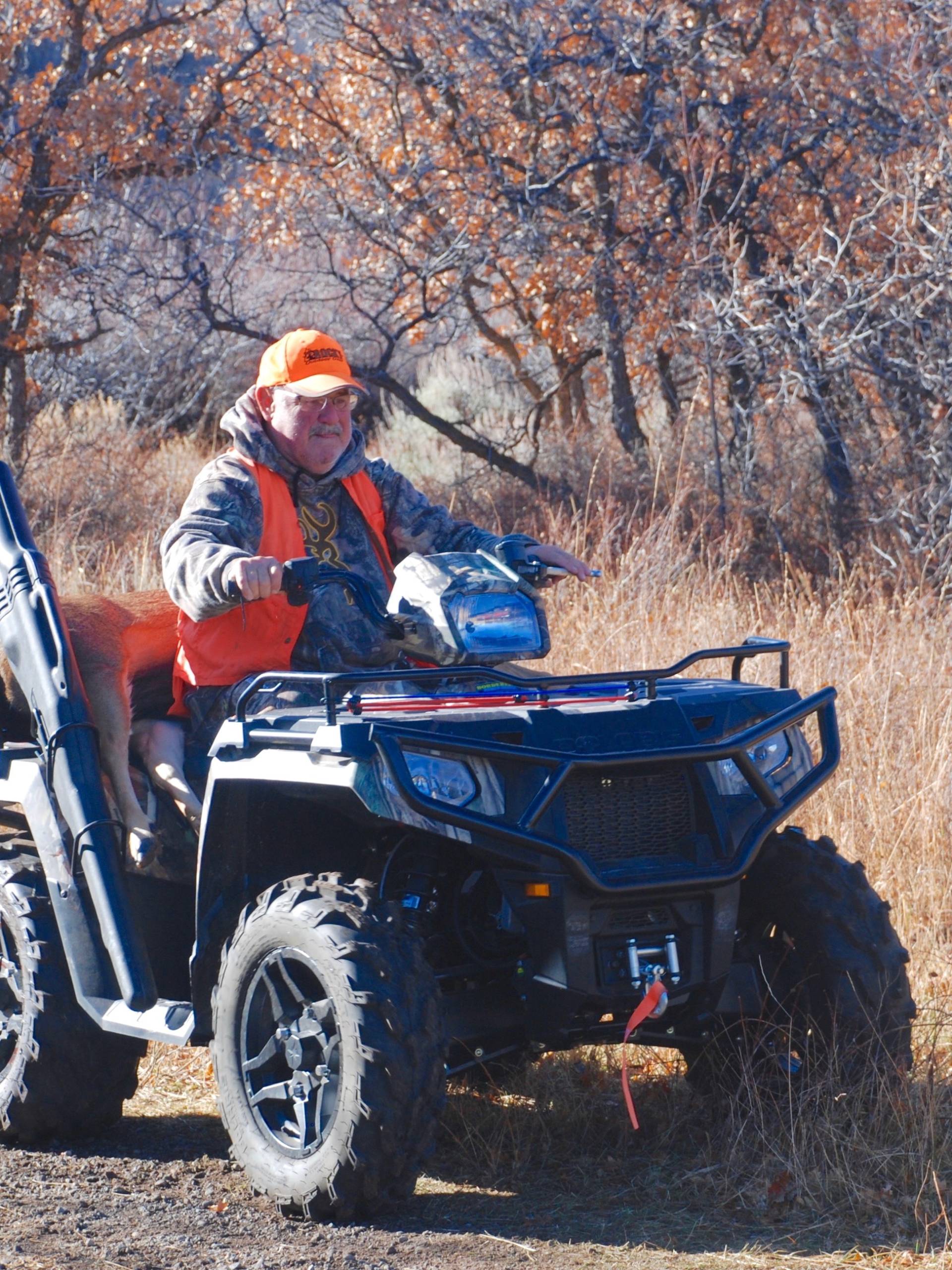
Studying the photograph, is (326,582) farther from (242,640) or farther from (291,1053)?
(291,1053)

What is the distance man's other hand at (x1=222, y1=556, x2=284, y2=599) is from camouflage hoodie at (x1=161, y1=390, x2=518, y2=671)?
6.1 inches

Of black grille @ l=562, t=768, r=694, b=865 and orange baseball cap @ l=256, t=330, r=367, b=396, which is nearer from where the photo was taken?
black grille @ l=562, t=768, r=694, b=865

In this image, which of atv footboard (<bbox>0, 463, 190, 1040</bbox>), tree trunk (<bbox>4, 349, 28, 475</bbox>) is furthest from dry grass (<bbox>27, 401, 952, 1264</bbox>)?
atv footboard (<bbox>0, 463, 190, 1040</bbox>)

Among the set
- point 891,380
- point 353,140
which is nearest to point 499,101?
point 353,140

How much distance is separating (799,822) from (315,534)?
267 centimetres

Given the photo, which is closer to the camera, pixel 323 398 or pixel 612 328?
pixel 323 398


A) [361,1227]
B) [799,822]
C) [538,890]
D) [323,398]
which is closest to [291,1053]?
[361,1227]

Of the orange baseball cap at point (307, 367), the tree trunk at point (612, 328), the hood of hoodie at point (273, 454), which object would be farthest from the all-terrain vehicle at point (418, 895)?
the tree trunk at point (612, 328)

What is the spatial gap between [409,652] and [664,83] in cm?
910

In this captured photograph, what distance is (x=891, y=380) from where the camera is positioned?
10.4 m

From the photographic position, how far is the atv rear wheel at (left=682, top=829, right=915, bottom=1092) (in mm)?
3801

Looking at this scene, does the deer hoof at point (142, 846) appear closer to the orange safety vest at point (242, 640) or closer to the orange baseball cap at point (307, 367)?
the orange safety vest at point (242, 640)

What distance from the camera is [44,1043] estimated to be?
3900mm

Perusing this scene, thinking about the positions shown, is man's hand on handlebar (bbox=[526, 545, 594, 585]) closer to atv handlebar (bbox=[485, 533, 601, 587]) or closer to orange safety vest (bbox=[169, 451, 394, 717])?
atv handlebar (bbox=[485, 533, 601, 587])
